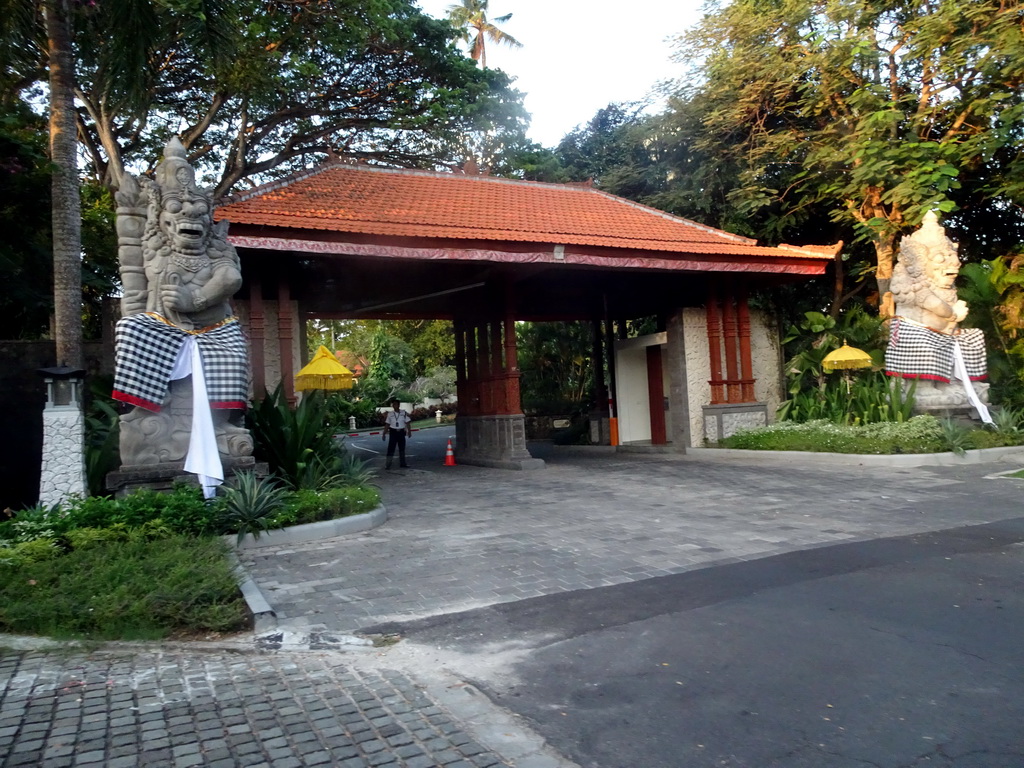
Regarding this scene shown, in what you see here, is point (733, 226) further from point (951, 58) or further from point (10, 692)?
point (10, 692)

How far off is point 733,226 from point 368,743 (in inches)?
710

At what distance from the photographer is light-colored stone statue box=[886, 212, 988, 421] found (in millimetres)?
13828

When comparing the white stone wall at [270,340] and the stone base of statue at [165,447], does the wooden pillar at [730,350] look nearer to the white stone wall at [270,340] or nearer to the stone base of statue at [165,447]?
the white stone wall at [270,340]

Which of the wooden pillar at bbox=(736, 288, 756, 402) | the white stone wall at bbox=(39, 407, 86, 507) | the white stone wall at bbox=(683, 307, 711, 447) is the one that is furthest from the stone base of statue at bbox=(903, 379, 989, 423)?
the white stone wall at bbox=(39, 407, 86, 507)

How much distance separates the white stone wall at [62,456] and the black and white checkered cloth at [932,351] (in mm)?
13181

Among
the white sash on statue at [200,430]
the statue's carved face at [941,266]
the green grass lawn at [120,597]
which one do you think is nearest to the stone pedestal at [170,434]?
the white sash on statue at [200,430]

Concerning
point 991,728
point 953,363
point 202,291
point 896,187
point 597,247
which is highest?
point 896,187

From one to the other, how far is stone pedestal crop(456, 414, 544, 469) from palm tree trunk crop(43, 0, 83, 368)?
26.2ft

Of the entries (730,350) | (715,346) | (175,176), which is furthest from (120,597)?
(730,350)

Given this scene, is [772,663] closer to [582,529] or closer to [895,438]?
[582,529]

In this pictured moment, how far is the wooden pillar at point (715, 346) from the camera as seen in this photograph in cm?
1692

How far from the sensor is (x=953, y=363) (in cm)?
1410

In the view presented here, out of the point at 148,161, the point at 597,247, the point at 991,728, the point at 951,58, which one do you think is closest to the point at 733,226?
the point at 951,58

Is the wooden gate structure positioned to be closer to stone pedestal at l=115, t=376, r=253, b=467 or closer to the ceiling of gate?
the ceiling of gate
